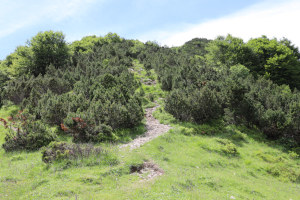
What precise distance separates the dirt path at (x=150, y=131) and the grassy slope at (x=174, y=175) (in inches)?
29.4

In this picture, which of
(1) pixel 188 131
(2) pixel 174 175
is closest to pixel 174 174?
(2) pixel 174 175

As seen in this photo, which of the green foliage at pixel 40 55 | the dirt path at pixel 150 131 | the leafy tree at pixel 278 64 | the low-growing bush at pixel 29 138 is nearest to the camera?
the low-growing bush at pixel 29 138

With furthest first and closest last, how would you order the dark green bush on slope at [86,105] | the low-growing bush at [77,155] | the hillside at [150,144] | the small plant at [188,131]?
1. the small plant at [188,131]
2. the dark green bush on slope at [86,105]
3. the low-growing bush at [77,155]
4. the hillside at [150,144]

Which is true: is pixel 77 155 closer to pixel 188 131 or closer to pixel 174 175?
A: pixel 174 175

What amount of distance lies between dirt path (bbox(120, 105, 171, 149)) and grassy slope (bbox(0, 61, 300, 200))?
0.75m

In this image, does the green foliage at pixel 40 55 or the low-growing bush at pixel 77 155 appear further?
the green foliage at pixel 40 55

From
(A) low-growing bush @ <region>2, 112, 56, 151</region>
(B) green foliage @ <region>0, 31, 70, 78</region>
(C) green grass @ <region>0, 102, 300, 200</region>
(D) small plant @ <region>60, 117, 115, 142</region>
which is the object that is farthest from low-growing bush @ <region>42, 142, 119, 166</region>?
(B) green foliage @ <region>0, 31, 70, 78</region>

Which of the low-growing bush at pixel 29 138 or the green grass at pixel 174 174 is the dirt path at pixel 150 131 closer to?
the green grass at pixel 174 174

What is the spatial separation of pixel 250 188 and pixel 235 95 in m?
9.97

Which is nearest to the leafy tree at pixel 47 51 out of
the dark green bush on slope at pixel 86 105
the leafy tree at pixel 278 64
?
the dark green bush on slope at pixel 86 105

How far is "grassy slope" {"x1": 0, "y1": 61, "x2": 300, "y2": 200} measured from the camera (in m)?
7.30

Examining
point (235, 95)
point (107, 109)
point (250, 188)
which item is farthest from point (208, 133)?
point (107, 109)

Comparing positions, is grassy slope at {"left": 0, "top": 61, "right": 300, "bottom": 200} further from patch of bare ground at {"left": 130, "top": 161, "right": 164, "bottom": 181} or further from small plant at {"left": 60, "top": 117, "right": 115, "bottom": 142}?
small plant at {"left": 60, "top": 117, "right": 115, "bottom": 142}

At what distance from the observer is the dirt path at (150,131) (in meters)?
12.8
